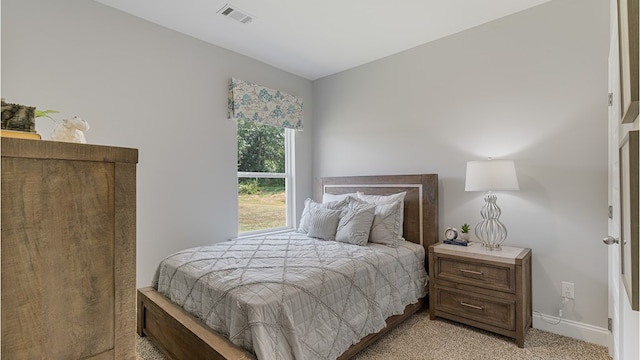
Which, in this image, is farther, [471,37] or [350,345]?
[471,37]

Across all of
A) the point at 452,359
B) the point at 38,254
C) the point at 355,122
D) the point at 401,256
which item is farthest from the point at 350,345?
the point at 355,122

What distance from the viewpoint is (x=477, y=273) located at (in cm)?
238

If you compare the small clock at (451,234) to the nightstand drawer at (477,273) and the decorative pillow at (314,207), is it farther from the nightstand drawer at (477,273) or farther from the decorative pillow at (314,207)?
the decorative pillow at (314,207)

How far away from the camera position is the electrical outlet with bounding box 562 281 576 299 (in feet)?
7.70

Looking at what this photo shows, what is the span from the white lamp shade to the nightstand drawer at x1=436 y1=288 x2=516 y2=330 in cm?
86

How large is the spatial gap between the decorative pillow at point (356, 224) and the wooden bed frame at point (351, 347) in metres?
0.48

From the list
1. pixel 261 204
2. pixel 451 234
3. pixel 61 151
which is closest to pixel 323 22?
pixel 261 204

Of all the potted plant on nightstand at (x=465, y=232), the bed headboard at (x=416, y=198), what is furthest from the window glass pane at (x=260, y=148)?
the potted plant on nightstand at (x=465, y=232)

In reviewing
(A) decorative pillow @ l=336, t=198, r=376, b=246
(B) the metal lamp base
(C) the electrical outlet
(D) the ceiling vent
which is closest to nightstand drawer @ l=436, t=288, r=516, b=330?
(B) the metal lamp base

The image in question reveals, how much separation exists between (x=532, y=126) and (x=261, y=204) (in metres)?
2.90

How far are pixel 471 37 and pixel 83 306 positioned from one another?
3.35 meters

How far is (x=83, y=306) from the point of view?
0.67 meters

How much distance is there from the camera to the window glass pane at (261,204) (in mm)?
3564

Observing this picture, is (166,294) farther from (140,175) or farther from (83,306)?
(83,306)
